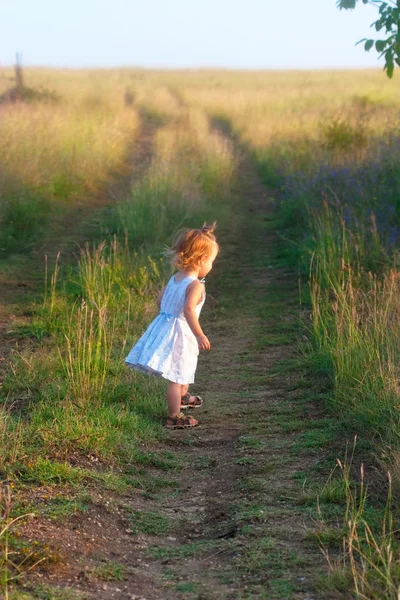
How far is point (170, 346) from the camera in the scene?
5004 mm

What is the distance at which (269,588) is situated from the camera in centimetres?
293

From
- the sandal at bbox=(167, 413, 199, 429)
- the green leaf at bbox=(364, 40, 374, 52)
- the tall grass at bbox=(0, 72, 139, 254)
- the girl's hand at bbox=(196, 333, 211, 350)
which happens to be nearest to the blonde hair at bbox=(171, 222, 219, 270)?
the girl's hand at bbox=(196, 333, 211, 350)

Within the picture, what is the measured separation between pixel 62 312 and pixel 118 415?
2.28 meters

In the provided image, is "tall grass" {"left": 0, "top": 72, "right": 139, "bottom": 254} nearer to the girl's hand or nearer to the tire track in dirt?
the tire track in dirt

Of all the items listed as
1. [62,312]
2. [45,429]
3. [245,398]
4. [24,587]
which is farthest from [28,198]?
[24,587]

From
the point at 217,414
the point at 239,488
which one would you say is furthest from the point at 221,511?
the point at 217,414

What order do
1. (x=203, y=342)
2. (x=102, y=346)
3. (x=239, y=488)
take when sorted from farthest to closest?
1. (x=102, y=346)
2. (x=203, y=342)
3. (x=239, y=488)

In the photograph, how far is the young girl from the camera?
194 inches

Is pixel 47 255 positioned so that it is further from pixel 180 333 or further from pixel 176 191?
pixel 180 333

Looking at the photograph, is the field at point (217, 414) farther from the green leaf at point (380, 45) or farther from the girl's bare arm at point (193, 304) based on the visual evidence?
the green leaf at point (380, 45)

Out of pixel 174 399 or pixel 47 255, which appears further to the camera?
pixel 47 255

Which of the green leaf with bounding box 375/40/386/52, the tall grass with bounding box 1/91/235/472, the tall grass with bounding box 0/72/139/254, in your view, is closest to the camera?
the tall grass with bounding box 1/91/235/472

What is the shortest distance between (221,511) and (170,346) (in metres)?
1.46

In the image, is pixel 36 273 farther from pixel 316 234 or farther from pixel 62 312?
pixel 316 234
